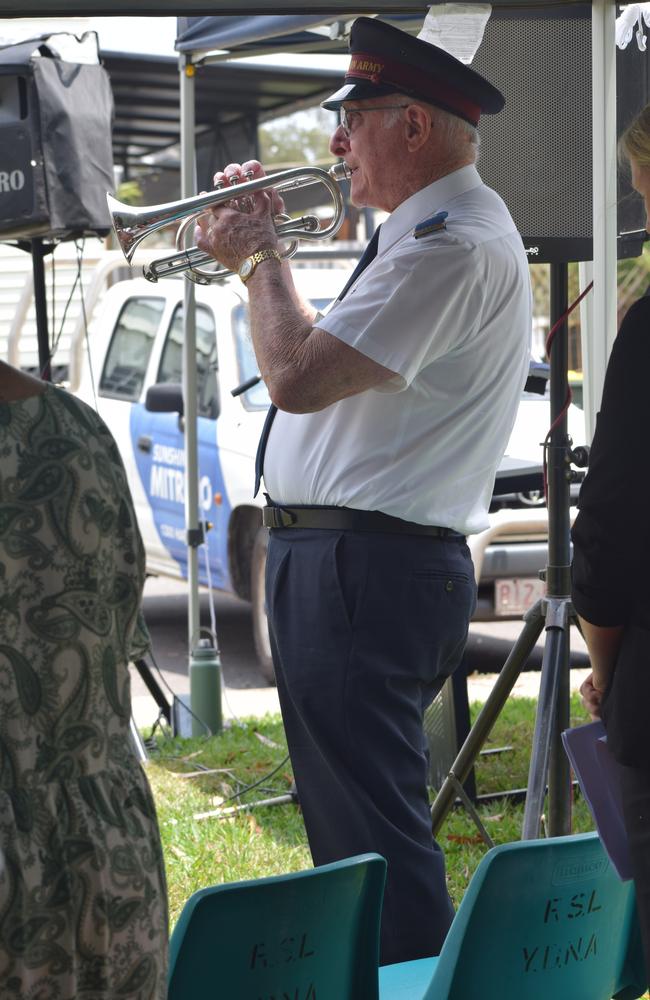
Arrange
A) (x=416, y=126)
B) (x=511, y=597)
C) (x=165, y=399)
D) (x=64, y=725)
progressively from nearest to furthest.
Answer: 1. (x=64, y=725)
2. (x=416, y=126)
3. (x=511, y=597)
4. (x=165, y=399)

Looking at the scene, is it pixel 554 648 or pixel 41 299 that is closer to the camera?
pixel 554 648

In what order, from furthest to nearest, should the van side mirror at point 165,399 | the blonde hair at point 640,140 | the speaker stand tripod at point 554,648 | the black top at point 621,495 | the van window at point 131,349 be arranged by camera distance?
the van window at point 131,349 → the van side mirror at point 165,399 → the speaker stand tripod at point 554,648 → the blonde hair at point 640,140 → the black top at point 621,495

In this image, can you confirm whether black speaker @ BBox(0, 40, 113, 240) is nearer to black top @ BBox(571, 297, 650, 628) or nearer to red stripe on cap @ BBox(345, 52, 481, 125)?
red stripe on cap @ BBox(345, 52, 481, 125)

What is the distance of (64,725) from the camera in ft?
5.31

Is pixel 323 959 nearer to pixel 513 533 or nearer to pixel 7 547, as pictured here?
pixel 7 547

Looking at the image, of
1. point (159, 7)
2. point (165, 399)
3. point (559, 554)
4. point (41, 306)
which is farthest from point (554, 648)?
point (165, 399)

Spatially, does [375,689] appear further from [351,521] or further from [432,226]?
[432,226]

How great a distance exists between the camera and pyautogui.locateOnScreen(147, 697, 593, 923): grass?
391 centimetres

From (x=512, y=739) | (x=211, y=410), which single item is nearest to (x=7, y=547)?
(x=512, y=739)

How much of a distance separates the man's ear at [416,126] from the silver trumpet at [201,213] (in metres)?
0.23

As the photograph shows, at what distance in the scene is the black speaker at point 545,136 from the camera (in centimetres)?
345

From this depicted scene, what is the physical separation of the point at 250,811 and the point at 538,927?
256 cm

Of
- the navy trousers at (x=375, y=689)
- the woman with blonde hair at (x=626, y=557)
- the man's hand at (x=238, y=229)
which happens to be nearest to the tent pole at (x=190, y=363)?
the man's hand at (x=238, y=229)

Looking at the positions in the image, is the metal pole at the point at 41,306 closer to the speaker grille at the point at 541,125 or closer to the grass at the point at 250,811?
the grass at the point at 250,811
